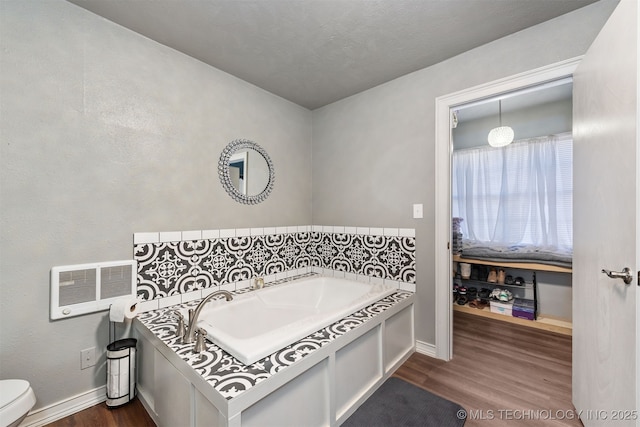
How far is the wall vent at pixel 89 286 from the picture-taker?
146 centimetres

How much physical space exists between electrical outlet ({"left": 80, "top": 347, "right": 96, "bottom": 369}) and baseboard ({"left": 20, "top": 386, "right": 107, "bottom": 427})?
0.16 meters

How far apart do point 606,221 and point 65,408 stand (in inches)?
115

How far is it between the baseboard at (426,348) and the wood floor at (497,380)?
5 centimetres

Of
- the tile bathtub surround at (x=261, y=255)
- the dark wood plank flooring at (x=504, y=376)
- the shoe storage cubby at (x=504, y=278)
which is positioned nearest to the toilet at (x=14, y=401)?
the tile bathtub surround at (x=261, y=255)

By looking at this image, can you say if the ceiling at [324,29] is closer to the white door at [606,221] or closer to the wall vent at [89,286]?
the white door at [606,221]

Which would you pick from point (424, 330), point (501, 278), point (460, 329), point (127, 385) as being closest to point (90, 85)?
point (127, 385)

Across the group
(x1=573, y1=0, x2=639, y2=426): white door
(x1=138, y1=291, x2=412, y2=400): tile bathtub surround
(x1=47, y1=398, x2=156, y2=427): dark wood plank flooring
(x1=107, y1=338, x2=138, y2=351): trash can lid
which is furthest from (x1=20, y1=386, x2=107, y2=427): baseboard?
(x1=573, y1=0, x2=639, y2=426): white door

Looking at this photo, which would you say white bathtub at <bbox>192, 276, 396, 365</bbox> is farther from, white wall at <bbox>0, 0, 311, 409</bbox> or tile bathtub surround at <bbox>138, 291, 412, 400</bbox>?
white wall at <bbox>0, 0, 311, 409</bbox>

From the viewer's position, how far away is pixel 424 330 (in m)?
2.17

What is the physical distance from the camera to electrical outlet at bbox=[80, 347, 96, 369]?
155cm

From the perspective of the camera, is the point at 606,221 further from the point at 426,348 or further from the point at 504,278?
the point at 504,278

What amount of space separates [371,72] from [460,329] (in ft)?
8.47

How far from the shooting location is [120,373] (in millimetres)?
1531

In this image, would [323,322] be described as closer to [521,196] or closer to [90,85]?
[90,85]
